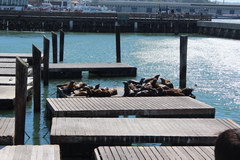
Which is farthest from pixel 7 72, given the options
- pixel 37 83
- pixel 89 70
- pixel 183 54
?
pixel 183 54

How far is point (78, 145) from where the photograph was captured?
27.1 feet

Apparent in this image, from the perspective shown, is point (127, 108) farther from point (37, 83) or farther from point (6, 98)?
point (6, 98)

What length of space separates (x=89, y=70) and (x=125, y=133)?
12.2 m

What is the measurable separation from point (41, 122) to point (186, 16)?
5810 centimetres

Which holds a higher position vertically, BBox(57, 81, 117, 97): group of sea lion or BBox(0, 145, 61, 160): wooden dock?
BBox(57, 81, 117, 97): group of sea lion

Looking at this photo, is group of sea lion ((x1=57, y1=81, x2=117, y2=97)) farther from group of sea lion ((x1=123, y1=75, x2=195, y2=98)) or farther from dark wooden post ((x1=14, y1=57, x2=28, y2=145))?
dark wooden post ((x1=14, y1=57, x2=28, y2=145))

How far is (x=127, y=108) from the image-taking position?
10469mm

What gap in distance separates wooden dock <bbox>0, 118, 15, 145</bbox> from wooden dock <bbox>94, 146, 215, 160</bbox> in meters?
1.72

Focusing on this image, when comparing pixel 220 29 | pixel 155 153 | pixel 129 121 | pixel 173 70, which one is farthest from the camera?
pixel 220 29

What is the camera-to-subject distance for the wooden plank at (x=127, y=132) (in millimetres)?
8023

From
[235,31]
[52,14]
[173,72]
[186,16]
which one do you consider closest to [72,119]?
[173,72]

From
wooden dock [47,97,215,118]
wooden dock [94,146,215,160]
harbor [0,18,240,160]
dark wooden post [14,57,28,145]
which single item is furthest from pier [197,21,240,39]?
wooden dock [94,146,215,160]

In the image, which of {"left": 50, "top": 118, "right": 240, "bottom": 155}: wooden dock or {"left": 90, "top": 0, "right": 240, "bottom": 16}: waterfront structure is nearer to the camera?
{"left": 50, "top": 118, "right": 240, "bottom": 155}: wooden dock

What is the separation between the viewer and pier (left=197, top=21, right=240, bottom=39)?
2069 inches
